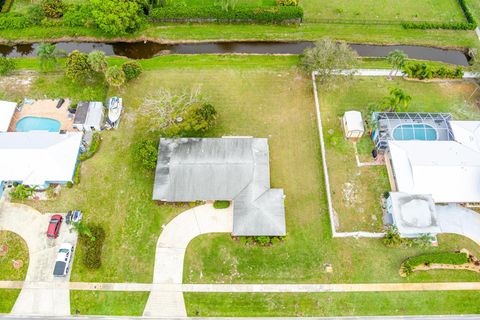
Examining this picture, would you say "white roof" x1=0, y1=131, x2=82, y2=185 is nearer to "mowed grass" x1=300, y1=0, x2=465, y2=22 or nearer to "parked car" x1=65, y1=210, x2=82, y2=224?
"parked car" x1=65, y1=210, x2=82, y2=224

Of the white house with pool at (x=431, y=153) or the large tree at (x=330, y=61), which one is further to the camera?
the large tree at (x=330, y=61)

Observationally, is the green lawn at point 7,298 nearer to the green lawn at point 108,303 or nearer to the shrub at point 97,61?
the green lawn at point 108,303

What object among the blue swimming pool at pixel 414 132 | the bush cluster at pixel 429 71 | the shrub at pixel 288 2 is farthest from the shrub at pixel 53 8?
the blue swimming pool at pixel 414 132

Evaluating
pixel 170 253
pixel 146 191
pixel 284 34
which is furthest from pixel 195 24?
pixel 170 253

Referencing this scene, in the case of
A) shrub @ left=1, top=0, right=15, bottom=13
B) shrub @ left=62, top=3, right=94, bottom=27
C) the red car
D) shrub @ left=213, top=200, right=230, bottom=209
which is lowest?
the red car

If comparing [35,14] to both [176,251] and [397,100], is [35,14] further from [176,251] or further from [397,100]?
[397,100]

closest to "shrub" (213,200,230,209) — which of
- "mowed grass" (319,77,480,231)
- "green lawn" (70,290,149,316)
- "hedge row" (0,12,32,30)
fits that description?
"green lawn" (70,290,149,316)

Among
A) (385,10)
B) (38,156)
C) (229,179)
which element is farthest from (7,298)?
(385,10)
